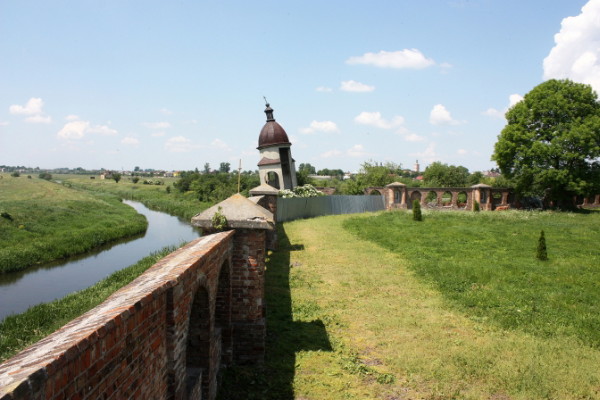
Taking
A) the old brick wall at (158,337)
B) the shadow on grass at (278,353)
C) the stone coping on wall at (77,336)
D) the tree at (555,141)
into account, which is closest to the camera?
the stone coping on wall at (77,336)

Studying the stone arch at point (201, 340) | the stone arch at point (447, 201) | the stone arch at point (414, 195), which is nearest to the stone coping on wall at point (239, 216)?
the stone arch at point (201, 340)

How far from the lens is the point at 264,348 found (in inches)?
233

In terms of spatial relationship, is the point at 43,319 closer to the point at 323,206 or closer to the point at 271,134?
the point at 323,206

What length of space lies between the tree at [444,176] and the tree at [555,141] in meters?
33.5

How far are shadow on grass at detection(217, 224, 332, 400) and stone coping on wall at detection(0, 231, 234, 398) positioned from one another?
241 centimetres

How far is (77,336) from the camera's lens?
2051mm

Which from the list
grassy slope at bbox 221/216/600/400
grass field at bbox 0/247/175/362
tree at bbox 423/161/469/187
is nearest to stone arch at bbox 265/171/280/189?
grass field at bbox 0/247/175/362

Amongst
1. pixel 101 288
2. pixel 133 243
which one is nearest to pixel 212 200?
pixel 133 243

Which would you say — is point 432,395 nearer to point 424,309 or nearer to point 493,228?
point 424,309

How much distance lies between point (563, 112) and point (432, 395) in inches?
1229

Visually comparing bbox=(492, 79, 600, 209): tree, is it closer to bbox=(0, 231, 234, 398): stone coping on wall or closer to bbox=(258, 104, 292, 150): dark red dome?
bbox=(258, 104, 292, 150): dark red dome

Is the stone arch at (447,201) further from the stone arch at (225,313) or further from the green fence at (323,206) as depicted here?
the stone arch at (225,313)

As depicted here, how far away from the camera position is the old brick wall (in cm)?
184

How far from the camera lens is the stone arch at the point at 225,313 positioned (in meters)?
5.70
